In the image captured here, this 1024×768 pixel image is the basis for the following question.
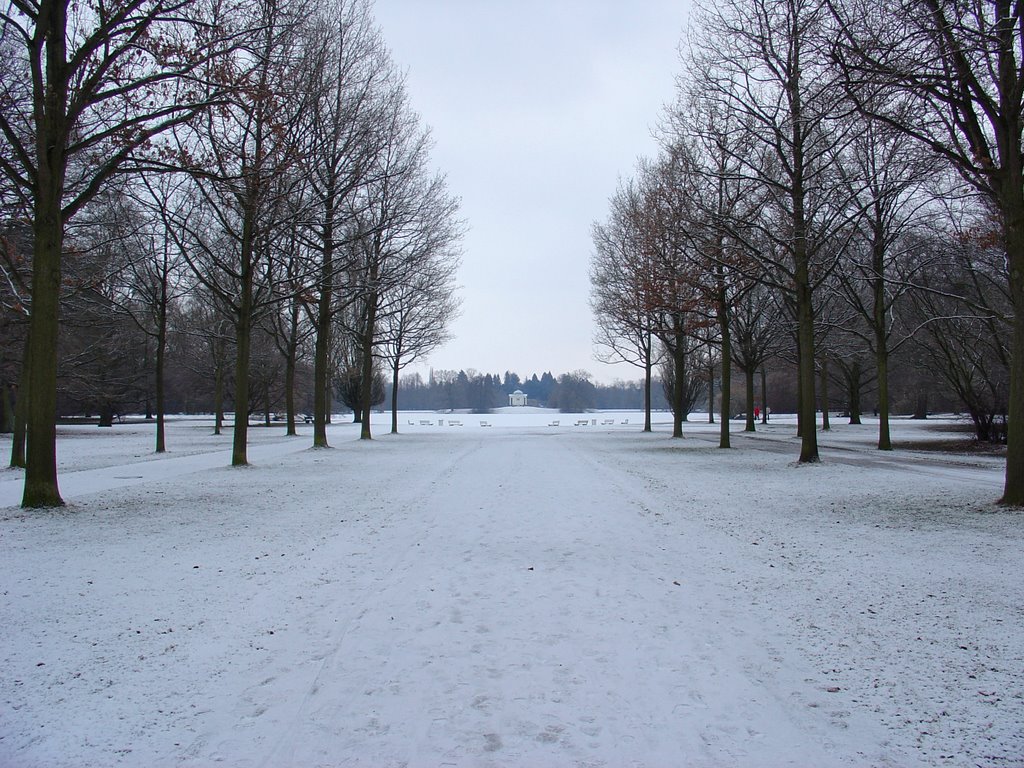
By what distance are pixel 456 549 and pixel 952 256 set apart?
74.2ft

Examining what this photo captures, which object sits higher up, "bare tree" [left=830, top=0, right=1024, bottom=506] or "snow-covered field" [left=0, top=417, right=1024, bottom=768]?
"bare tree" [left=830, top=0, right=1024, bottom=506]

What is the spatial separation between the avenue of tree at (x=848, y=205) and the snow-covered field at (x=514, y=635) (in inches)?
227

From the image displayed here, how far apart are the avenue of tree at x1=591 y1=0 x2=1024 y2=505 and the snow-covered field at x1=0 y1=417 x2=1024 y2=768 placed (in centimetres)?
576

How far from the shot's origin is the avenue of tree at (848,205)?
991cm

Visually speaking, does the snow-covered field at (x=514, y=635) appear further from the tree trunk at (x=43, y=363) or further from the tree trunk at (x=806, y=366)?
the tree trunk at (x=806, y=366)

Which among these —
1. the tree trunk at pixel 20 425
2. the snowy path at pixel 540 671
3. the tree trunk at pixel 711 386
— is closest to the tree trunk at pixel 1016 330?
the snowy path at pixel 540 671

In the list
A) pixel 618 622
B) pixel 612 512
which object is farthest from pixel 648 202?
pixel 618 622

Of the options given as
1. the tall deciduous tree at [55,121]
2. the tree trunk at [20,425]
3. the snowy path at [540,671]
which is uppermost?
the tall deciduous tree at [55,121]

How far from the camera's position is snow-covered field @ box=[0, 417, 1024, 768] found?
3262mm

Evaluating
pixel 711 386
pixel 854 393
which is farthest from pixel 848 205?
pixel 854 393

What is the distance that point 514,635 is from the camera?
4.59 m

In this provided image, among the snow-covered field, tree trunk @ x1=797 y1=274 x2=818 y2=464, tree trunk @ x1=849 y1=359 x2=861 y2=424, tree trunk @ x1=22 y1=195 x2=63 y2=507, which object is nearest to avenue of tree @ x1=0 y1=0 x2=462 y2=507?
tree trunk @ x1=22 y1=195 x2=63 y2=507

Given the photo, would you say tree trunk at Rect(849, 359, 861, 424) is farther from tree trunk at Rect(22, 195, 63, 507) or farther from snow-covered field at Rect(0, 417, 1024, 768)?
tree trunk at Rect(22, 195, 63, 507)

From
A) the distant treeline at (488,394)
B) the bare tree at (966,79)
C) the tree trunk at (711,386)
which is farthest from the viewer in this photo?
the distant treeline at (488,394)
